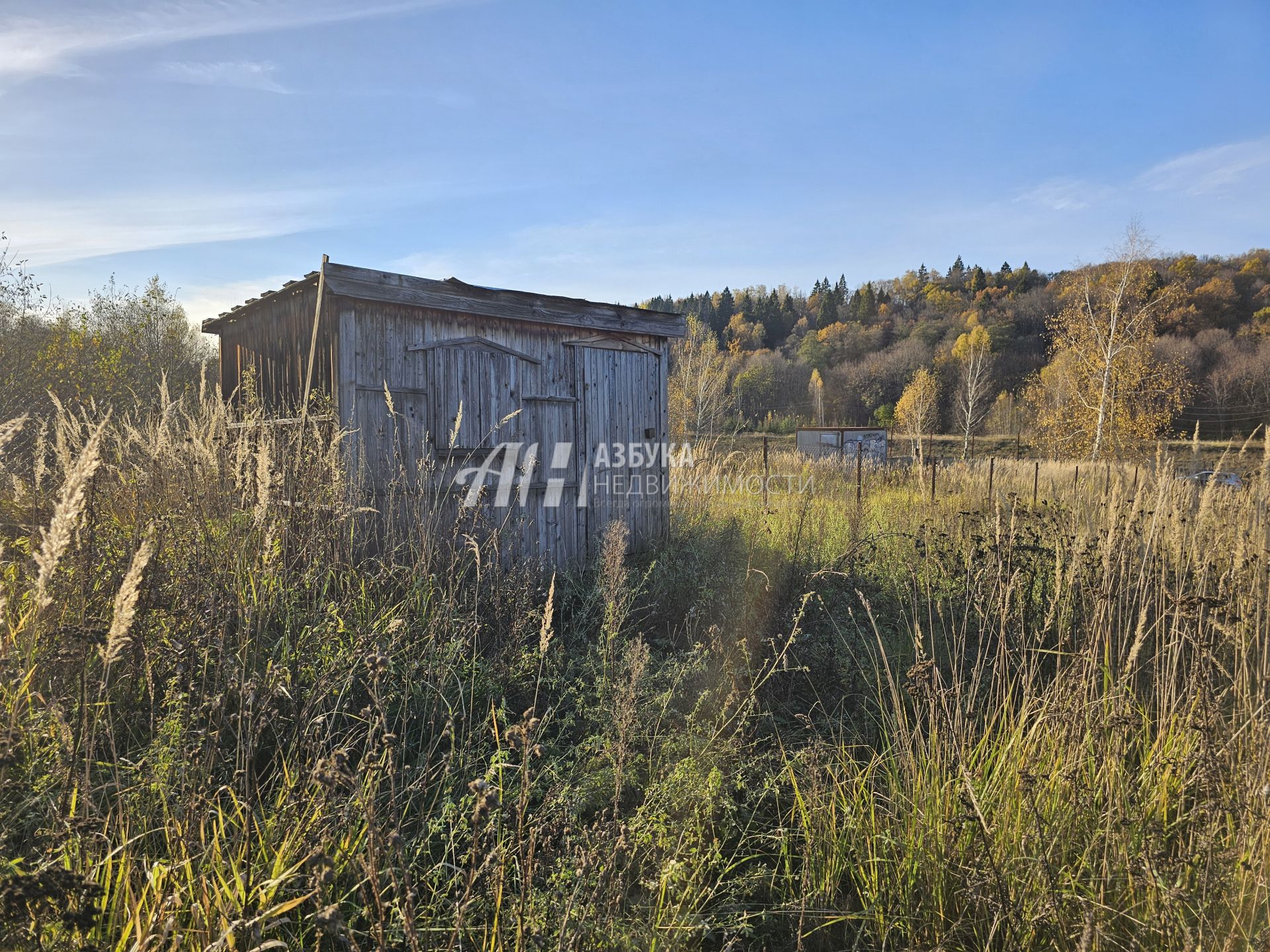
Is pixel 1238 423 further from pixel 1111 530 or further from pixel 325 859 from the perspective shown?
pixel 325 859

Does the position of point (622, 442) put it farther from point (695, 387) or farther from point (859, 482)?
point (695, 387)

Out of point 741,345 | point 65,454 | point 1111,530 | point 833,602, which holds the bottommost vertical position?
point 833,602

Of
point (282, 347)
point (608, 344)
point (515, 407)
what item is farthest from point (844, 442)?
point (282, 347)

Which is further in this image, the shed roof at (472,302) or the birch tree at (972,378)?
the birch tree at (972,378)

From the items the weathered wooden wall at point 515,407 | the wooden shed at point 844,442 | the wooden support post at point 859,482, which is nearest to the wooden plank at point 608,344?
the weathered wooden wall at point 515,407

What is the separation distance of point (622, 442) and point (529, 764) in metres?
5.52

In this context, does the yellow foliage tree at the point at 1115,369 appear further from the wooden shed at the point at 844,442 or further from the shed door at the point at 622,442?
the shed door at the point at 622,442

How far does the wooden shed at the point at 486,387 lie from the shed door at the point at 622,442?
16mm

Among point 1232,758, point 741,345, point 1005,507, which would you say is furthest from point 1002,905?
point 741,345

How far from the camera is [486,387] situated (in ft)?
21.4

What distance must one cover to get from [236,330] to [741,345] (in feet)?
196

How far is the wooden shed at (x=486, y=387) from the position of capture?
5719 millimetres

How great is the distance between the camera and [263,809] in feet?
7.18

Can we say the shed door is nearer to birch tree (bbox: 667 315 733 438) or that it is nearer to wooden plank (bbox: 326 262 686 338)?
wooden plank (bbox: 326 262 686 338)
